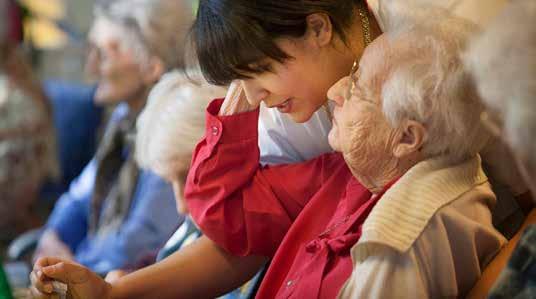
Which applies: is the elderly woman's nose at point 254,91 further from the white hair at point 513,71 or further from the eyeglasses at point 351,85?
the white hair at point 513,71

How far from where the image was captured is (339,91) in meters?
1.31

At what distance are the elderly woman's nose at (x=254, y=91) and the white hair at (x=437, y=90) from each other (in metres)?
0.22

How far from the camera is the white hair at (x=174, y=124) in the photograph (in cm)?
199

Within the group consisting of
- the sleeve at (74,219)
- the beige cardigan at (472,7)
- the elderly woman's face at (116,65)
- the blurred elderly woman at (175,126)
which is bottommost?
the sleeve at (74,219)

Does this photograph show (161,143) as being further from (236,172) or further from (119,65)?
(119,65)

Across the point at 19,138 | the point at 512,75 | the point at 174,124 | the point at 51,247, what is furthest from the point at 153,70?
the point at 512,75

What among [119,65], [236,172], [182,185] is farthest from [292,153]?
[119,65]

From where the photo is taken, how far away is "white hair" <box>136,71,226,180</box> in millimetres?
1990

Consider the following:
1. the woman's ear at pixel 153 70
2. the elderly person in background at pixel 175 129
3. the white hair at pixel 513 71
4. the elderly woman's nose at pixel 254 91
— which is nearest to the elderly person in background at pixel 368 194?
the elderly woman's nose at pixel 254 91

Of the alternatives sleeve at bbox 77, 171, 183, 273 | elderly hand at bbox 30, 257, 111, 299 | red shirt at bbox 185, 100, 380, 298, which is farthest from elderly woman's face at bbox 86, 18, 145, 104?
elderly hand at bbox 30, 257, 111, 299

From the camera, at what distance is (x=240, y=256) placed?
60.8 inches

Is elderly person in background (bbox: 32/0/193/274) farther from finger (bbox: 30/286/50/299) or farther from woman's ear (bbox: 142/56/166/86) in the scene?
finger (bbox: 30/286/50/299)

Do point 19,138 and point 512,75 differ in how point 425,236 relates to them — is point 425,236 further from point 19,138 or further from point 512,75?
point 19,138

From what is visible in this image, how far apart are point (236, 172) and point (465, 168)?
0.42m
